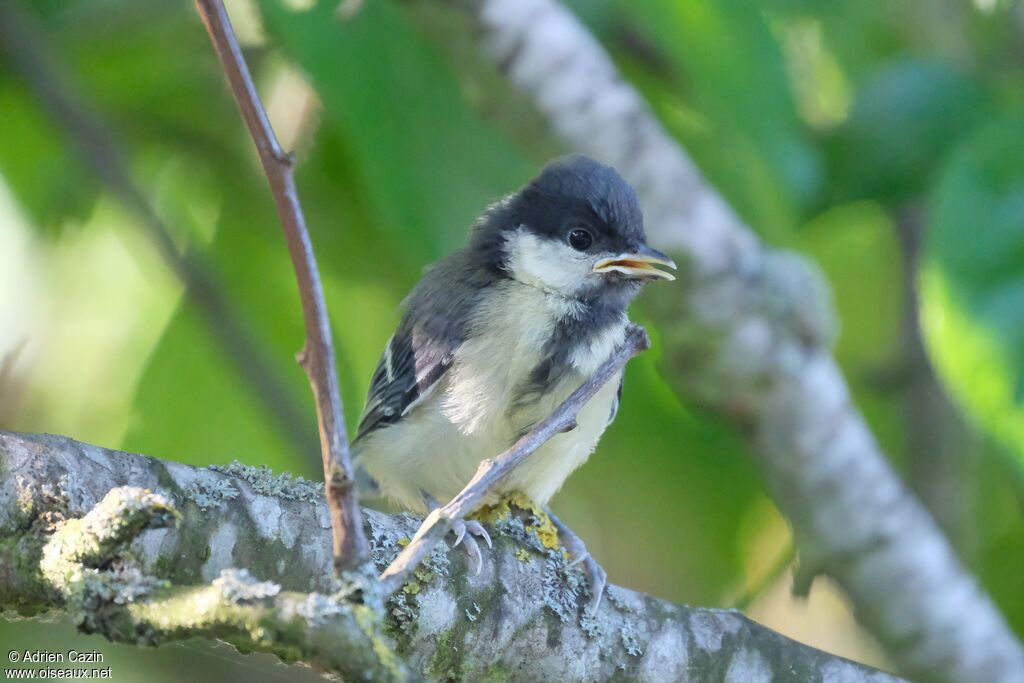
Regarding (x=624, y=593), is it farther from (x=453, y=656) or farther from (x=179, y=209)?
(x=179, y=209)

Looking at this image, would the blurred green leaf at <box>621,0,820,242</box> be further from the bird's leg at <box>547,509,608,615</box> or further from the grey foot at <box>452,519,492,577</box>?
the grey foot at <box>452,519,492,577</box>

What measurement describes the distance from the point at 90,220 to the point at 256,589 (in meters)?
2.06

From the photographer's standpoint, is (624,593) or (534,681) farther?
(624,593)

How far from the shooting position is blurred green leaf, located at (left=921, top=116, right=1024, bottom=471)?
1.73 m

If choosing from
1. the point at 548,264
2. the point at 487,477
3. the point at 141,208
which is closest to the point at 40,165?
the point at 141,208

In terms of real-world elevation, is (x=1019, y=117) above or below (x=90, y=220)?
below

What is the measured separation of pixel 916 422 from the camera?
3.25 metres

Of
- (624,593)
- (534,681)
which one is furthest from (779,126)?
(534,681)

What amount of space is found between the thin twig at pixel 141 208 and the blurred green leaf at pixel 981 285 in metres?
1.36

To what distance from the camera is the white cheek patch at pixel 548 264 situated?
214 cm

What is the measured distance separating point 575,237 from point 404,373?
444 millimetres

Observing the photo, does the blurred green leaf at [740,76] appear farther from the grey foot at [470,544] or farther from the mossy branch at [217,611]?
the mossy branch at [217,611]

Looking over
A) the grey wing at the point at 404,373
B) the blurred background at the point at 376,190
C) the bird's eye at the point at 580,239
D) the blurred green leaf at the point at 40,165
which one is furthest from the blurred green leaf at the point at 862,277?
the blurred green leaf at the point at 40,165

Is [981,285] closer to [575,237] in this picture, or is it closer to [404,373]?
[575,237]
